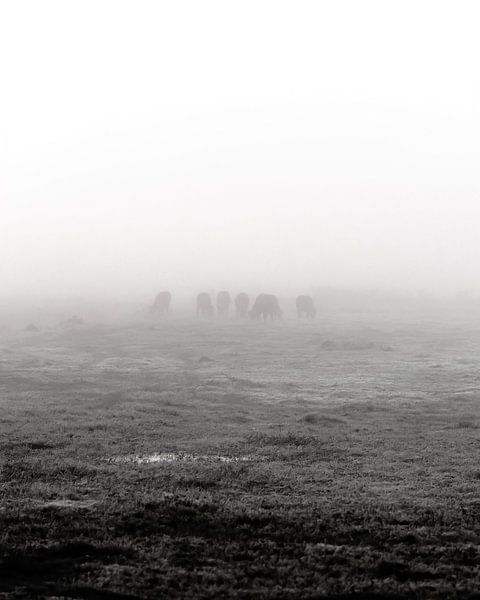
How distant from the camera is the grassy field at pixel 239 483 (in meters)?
11.9

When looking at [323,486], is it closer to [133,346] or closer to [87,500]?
[87,500]

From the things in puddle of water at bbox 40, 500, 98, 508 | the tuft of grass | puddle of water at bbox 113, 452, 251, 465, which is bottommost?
the tuft of grass

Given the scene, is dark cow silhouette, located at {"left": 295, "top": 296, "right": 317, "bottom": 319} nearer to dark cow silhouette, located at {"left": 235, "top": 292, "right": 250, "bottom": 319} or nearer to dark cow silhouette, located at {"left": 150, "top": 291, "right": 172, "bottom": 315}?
dark cow silhouette, located at {"left": 235, "top": 292, "right": 250, "bottom": 319}

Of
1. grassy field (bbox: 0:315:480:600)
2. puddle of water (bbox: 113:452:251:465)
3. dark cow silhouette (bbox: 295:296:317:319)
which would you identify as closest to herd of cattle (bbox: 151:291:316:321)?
dark cow silhouette (bbox: 295:296:317:319)

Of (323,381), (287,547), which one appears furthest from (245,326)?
(287,547)

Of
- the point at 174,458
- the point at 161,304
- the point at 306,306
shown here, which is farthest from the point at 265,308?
the point at 174,458

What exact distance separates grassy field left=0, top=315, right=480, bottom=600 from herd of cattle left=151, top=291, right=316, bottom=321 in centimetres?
3754

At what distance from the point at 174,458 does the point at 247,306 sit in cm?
6613

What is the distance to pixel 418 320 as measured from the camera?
A: 83.9m

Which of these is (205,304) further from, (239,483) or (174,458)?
(239,483)

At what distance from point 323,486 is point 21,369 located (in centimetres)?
3135

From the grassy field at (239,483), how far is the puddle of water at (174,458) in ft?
0.32

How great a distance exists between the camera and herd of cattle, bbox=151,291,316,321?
3268 inches

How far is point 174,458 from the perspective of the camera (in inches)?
844
